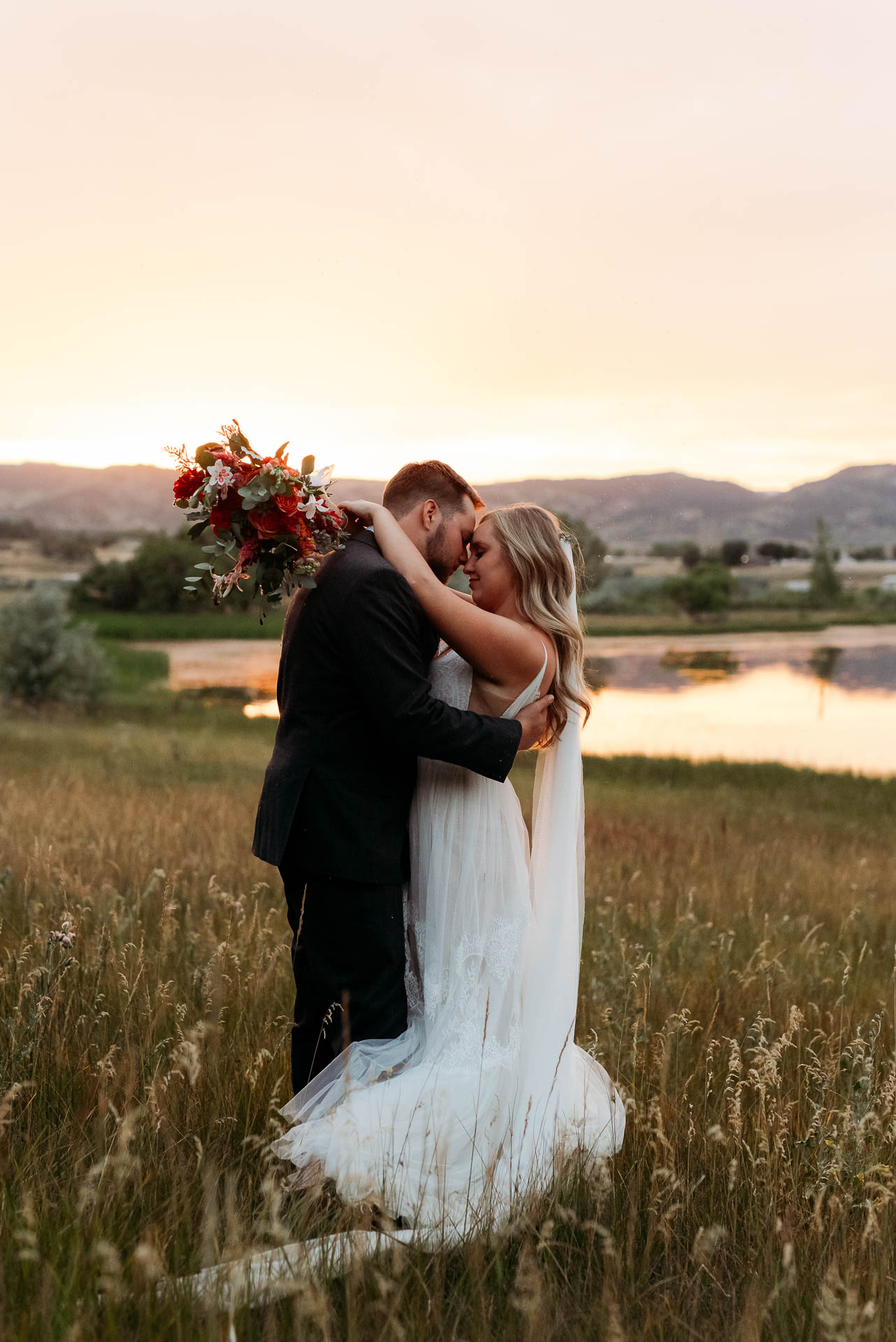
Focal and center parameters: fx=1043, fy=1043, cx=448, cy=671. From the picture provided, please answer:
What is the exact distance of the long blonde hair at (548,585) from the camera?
3803mm

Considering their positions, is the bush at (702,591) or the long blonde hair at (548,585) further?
the bush at (702,591)

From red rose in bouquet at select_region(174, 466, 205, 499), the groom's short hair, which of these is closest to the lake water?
the groom's short hair

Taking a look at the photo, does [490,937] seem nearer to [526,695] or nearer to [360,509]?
[526,695]

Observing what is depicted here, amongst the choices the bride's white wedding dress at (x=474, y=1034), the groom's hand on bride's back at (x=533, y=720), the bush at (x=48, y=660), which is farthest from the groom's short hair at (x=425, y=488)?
the bush at (x=48, y=660)

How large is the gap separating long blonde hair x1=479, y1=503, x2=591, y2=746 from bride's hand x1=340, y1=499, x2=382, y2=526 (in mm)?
431

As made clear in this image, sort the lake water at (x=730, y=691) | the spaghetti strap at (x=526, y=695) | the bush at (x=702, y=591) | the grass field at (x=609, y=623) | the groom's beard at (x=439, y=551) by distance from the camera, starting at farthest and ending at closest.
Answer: the bush at (x=702, y=591), the grass field at (x=609, y=623), the lake water at (x=730, y=691), the groom's beard at (x=439, y=551), the spaghetti strap at (x=526, y=695)

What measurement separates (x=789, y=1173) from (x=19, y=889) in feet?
16.2

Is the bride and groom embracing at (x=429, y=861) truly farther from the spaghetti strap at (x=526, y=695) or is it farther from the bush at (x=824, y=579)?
the bush at (x=824, y=579)

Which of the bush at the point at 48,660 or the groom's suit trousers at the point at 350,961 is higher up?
the groom's suit trousers at the point at 350,961

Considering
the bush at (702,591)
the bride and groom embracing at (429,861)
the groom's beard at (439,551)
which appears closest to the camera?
the bride and groom embracing at (429,861)

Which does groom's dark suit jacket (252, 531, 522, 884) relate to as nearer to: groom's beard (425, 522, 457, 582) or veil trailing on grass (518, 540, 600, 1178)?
groom's beard (425, 522, 457, 582)

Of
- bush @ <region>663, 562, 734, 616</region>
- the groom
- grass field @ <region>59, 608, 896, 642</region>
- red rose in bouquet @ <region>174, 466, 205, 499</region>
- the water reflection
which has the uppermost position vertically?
red rose in bouquet @ <region>174, 466, 205, 499</region>

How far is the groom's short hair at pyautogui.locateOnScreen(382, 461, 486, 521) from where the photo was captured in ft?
13.1

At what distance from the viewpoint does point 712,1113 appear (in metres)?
4.12
